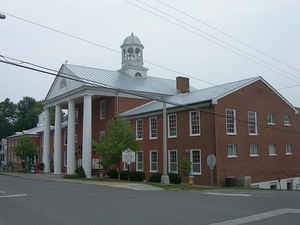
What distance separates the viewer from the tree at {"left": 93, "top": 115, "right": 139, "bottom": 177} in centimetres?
2931

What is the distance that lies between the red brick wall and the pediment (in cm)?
1679

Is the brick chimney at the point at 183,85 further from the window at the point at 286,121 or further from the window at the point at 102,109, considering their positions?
the window at the point at 286,121

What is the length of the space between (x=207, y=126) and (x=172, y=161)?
202 inches

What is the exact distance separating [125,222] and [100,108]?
3157 cm

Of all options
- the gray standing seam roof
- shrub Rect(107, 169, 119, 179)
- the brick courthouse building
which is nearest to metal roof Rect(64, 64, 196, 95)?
the brick courthouse building

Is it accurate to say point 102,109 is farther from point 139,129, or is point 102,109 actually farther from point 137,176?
point 137,176

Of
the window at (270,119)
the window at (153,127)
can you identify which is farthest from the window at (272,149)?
the window at (153,127)

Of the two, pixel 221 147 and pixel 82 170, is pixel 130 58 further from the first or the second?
pixel 221 147

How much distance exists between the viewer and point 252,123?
31.0 meters

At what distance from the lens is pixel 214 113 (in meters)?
27.2

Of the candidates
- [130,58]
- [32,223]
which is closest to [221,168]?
[32,223]

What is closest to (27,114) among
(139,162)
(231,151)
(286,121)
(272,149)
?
(139,162)

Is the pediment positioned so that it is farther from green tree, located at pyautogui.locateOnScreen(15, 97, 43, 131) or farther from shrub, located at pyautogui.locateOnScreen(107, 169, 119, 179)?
green tree, located at pyautogui.locateOnScreen(15, 97, 43, 131)

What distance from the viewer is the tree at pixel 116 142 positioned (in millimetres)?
29312
